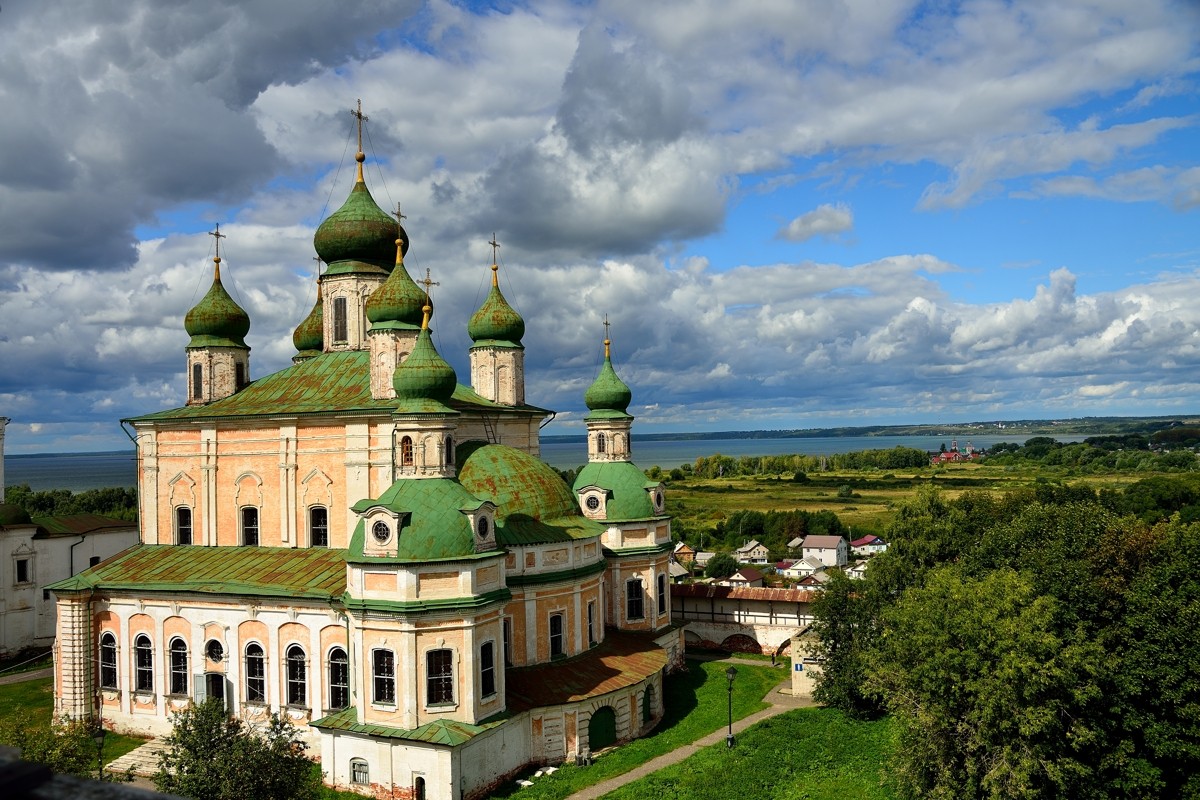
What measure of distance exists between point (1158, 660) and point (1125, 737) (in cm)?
202

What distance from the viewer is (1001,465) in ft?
524

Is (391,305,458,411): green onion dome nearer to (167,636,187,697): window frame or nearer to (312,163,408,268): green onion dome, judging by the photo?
(312,163,408,268): green onion dome

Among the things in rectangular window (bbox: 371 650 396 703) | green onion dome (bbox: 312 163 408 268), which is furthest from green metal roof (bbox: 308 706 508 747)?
green onion dome (bbox: 312 163 408 268)

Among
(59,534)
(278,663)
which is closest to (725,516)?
(59,534)

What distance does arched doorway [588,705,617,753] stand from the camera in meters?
24.9

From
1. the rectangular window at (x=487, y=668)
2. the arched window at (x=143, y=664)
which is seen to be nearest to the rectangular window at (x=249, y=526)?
the arched window at (x=143, y=664)

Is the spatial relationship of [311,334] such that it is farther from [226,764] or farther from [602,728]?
[226,764]

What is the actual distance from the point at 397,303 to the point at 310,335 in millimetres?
10532

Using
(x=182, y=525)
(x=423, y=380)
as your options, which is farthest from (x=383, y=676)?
(x=182, y=525)

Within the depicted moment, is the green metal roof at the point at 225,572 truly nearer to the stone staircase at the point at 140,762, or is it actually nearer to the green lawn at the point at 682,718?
the stone staircase at the point at 140,762

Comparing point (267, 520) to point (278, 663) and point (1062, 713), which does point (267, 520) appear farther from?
point (1062, 713)

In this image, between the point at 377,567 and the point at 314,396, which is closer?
the point at 377,567

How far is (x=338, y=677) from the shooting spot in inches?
966

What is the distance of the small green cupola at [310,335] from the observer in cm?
3634
